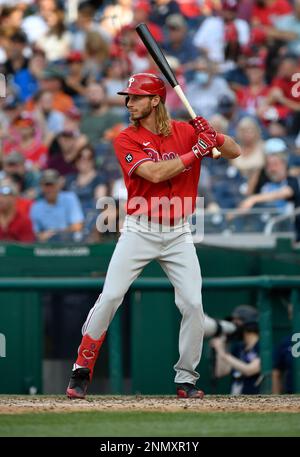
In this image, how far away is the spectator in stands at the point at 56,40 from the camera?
14914 millimetres

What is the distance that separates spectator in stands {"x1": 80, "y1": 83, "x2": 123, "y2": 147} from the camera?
13336 millimetres

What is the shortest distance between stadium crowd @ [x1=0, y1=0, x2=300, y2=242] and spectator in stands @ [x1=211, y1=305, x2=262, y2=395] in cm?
157

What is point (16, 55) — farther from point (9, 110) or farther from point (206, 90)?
point (206, 90)

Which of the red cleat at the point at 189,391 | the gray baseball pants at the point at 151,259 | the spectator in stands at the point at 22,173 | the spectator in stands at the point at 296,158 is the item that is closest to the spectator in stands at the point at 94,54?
the spectator in stands at the point at 22,173

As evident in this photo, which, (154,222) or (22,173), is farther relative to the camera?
(22,173)

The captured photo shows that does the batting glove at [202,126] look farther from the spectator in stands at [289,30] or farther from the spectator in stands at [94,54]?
the spectator in stands at [94,54]

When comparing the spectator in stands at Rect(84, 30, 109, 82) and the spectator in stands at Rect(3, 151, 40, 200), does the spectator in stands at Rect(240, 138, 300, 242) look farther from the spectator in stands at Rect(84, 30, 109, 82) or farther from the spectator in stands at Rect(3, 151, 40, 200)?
the spectator in stands at Rect(84, 30, 109, 82)

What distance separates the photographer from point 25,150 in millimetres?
13453

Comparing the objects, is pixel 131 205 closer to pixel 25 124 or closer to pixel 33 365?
pixel 33 365

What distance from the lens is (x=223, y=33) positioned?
13.6 metres

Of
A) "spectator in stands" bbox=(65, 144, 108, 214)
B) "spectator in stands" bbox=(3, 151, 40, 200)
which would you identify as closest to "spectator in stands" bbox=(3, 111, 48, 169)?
"spectator in stands" bbox=(3, 151, 40, 200)

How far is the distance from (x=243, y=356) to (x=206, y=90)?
4.85m

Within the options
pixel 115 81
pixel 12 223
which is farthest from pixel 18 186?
pixel 115 81
